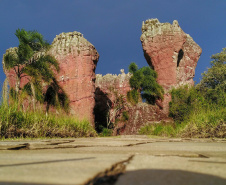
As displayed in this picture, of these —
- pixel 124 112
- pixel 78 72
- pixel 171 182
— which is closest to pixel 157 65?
pixel 124 112

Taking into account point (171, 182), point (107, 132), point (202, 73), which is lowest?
point (107, 132)

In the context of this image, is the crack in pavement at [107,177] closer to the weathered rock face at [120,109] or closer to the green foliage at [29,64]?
the green foliage at [29,64]

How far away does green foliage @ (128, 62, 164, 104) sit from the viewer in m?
16.1

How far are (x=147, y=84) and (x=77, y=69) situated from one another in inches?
228

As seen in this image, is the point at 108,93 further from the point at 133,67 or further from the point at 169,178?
the point at 169,178

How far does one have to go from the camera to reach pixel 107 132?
14758mm

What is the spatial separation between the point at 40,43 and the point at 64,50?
10.1ft

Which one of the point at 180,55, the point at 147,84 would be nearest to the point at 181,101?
the point at 147,84

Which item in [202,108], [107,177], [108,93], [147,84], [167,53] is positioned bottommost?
[107,177]

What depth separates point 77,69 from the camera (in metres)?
14.1

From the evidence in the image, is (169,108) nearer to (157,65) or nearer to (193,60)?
(157,65)

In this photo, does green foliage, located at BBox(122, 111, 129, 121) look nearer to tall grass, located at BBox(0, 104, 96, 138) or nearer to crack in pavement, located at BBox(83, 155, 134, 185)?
tall grass, located at BBox(0, 104, 96, 138)

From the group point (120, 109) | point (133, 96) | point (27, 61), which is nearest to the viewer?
point (27, 61)

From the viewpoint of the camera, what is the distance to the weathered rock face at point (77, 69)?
13.7 meters
